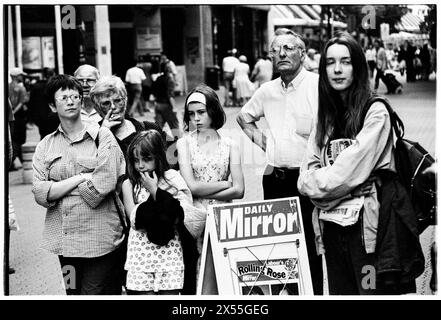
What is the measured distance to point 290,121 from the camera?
495 centimetres

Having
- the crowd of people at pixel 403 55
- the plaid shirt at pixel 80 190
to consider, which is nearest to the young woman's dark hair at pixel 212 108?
the plaid shirt at pixel 80 190

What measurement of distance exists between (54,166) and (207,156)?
2.57 ft

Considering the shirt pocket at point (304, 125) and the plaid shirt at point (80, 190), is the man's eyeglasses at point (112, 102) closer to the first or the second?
the plaid shirt at point (80, 190)

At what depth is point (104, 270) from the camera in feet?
14.9

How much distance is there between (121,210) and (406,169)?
149 centimetres

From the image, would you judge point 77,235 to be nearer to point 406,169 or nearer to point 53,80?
point 53,80

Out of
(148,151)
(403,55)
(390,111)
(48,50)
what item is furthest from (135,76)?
(390,111)

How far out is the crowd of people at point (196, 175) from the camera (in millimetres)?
3977

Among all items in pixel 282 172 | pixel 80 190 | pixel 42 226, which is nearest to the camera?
pixel 80 190

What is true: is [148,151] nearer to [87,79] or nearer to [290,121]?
[290,121]

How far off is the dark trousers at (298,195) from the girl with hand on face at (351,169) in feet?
1.86

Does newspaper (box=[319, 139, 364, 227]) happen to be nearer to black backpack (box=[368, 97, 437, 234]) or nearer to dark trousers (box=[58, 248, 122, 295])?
black backpack (box=[368, 97, 437, 234])

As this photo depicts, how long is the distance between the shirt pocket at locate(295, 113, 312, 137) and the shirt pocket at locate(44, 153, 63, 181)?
1.32m

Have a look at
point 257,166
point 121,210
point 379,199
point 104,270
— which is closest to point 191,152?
point 121,210
